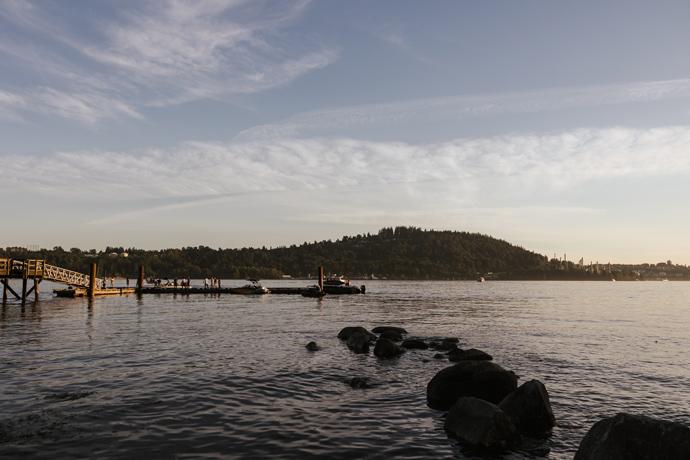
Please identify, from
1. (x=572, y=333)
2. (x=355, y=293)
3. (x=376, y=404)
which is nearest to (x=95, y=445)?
(x=376, y=404)

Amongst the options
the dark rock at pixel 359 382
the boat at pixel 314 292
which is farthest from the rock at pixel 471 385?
the boat at pixel 314 292

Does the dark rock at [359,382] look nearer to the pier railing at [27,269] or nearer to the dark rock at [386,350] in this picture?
the dark rock at [386,350]

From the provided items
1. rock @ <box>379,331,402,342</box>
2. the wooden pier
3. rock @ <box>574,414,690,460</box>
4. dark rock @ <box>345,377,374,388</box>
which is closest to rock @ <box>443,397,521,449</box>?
rock @ <box>574,414,690,460</box>

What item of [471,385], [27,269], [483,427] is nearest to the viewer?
[483,427]

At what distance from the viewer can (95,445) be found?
1179 cm

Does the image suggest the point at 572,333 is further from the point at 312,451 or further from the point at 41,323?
the point at 41,323

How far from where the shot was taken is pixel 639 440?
31.6 feet

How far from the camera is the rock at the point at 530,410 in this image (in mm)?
13812

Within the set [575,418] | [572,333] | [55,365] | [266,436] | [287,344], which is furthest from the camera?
[572,333]

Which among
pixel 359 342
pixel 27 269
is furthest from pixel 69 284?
pixel 359 342

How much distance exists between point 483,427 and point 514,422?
2.07 m

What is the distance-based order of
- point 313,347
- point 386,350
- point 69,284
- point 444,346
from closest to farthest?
point 386,350
point 313,347
point 444,346
point 69,284

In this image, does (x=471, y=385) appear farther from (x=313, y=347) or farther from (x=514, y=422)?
(x=313, y=347)

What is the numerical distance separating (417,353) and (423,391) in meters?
9.08
